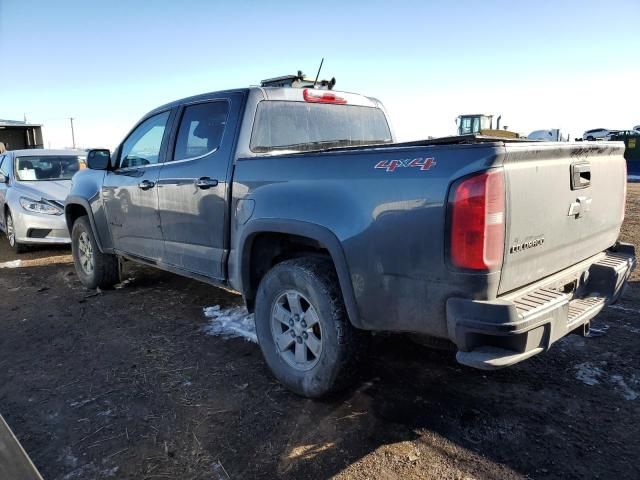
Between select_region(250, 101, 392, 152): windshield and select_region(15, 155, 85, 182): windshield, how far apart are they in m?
6.56

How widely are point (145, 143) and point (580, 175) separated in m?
3.78

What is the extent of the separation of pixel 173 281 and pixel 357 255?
13.7 feet

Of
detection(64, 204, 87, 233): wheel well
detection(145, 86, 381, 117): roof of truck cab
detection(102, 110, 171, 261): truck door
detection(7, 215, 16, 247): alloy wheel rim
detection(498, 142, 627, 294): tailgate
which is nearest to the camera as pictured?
detection(498, 142, 627, 294): tailgate

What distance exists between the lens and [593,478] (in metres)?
2.35

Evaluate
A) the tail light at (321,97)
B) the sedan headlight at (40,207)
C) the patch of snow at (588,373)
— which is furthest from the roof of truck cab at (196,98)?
the sedan headlight at (40,207)

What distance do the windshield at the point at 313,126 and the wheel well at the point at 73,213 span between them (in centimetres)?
340

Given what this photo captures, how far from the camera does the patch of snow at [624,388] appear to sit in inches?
120

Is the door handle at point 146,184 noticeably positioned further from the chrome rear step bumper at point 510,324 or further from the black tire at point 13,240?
the black tire at point 13,240

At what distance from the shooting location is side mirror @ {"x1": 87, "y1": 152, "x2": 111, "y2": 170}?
5062 millimetres

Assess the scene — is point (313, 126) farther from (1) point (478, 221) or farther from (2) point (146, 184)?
(1) point (478, 221)

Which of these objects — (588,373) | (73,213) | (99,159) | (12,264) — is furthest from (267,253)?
(12,264)

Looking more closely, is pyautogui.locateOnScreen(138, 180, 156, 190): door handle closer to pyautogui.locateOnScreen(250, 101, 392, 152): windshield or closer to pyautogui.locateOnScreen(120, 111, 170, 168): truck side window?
pyautogui.locateOnScreen(120, 111, 170, 168): truck side window

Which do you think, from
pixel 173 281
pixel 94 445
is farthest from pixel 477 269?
pixel 173 281

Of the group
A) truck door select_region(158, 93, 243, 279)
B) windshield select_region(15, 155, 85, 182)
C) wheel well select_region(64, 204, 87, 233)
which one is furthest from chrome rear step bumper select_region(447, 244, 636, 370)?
windshield select_region(15, 155, 85, 182)
